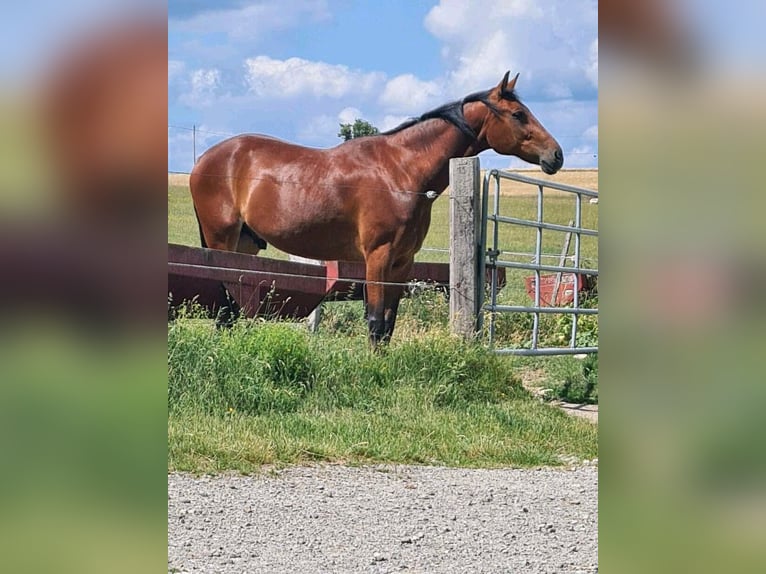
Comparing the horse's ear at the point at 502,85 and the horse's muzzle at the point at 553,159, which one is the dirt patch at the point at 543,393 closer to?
the horse's muzzle at the point at 553,159

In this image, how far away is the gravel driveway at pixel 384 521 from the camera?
8.86ft

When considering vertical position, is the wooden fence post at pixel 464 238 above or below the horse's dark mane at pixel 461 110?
below

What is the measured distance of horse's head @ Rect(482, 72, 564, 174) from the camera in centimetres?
607

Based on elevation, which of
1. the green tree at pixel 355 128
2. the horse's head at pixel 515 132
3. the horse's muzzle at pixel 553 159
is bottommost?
the horse's muzzle at pixel 553 159

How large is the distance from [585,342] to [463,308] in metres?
1.92

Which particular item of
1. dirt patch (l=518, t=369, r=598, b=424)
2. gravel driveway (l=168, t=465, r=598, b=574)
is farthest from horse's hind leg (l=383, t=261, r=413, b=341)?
gravel driveway (l=168, t=465, r=598, b=574)

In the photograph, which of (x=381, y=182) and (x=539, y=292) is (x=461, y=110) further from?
(x=539, y=292)

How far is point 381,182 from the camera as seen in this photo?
6.04 meters

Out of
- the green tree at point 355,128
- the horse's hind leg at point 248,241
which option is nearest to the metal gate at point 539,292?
the horse's hind leg at point 248,241

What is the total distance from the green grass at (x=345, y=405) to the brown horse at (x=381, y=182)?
755 mm

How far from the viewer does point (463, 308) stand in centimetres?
579
